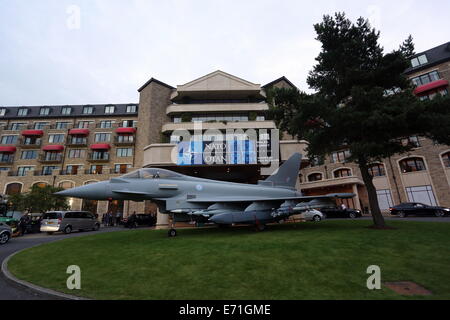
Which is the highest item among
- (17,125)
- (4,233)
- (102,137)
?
(17,125)

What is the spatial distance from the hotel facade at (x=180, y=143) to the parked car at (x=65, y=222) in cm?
978

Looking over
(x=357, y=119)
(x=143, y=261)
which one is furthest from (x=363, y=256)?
(x=357, y=119)

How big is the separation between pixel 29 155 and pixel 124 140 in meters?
20.5

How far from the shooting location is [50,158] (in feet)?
143

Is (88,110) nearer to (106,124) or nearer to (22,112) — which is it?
(106,124)

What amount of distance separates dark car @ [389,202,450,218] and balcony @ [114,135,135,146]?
1810 inches

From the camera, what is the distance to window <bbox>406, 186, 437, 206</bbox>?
3005 cm

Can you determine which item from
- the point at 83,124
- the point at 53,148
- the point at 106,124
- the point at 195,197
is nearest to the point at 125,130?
the point at 106,124

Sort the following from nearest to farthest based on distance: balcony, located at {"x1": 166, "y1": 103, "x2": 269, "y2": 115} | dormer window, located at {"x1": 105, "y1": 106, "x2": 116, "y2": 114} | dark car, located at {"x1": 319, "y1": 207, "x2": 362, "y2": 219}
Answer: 1. dark car, located at {"x1": 319, "y1": 207, "x2": 362, "y2": 219}
2. balcony, located at {"x1": 166, "y1": 103, "x2": 269, "y2": 115}
3. dormer window, located at {"x1": 105, "y1": 106, "x2": 116, "y2": 114}

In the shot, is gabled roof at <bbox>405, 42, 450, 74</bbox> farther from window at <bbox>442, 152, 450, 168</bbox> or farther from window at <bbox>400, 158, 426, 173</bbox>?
window at <bbox>400, 158, 426, 173</bbox>

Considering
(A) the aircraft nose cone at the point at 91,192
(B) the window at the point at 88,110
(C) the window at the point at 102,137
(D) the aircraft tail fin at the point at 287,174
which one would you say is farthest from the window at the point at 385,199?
(B) the window at the point at 88,110

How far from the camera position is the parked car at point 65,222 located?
1850 centimetres

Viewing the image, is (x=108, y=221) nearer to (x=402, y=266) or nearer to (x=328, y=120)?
(x=328, y=120)

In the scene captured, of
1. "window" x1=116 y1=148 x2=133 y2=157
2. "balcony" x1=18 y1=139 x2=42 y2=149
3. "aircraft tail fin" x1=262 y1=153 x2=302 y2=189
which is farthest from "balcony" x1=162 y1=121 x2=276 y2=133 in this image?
"balcony" x1=18 y1=139 x2=42 y2=149
